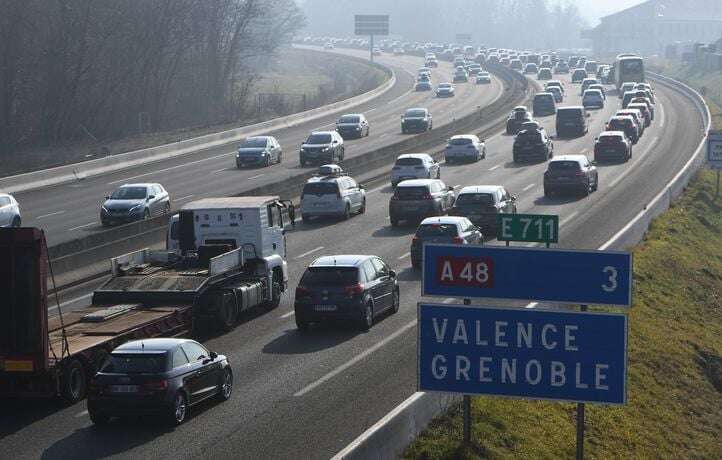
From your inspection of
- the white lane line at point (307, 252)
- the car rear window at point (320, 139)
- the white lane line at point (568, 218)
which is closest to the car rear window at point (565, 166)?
the white lane line at point (568, 218)

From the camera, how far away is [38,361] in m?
19.5

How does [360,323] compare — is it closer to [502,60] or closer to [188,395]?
[188,395]

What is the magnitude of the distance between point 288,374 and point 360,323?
158 inches

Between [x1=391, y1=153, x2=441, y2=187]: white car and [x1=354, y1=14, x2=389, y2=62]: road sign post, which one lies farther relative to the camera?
[x1=354, y1=14, x2=389, y2=62]: road sign post

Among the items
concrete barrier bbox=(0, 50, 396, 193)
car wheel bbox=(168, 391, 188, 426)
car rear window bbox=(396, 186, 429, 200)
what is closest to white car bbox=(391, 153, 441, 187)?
car rear window bbox=(396, 186, 429, 200)

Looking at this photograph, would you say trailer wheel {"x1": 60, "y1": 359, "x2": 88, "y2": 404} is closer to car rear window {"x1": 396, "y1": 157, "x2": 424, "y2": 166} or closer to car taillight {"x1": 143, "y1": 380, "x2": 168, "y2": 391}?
car taillight {"x1": 143, "y1": 380, "x2": 168, "y2": 391}

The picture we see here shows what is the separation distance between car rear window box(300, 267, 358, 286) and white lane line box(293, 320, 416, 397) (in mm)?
1440

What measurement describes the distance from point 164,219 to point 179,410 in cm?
2083

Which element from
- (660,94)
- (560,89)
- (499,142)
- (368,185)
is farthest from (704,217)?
(660,94)

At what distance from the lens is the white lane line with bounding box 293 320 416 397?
69.6 ft

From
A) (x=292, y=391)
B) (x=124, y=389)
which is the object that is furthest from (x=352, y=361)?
(x=124, y=389)

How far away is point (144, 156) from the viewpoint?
64.2 metres

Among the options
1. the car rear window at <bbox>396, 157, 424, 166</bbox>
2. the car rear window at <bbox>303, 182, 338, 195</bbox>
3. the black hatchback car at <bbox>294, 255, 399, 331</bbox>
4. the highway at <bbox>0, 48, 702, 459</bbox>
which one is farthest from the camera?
the car rear window at <bbox>396, 157, 424, 166</bbox>

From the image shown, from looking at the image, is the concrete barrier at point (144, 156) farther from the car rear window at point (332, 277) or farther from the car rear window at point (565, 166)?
the car rear window at point (332, 277)
